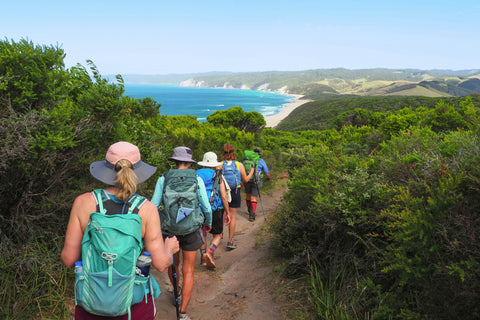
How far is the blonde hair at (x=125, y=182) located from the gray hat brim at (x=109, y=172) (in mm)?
64

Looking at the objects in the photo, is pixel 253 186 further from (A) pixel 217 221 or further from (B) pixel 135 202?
(B) pixel 135 202

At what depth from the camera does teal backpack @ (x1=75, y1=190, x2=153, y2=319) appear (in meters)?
1.83

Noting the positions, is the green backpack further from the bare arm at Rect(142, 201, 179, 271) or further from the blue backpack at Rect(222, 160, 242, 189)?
the bare arm at Rect(142, 201, 179, 271)

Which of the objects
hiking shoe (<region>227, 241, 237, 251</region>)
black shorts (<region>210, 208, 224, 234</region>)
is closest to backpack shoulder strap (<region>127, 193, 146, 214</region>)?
black shorts (<region>210, 208, 224, 234</region>)

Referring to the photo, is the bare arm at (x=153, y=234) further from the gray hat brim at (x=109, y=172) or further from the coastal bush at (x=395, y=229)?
the coastal bush at (x=395, y=229)

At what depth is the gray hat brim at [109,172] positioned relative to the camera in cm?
207

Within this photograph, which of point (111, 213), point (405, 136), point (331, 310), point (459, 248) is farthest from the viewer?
point (405, 136)

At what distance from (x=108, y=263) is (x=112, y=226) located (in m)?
0.24

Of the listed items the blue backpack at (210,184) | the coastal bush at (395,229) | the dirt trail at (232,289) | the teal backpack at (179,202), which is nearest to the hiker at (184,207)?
the teal backpack at (179,202)

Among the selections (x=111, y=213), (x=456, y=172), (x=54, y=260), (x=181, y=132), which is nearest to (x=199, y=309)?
(x=54, y=260)

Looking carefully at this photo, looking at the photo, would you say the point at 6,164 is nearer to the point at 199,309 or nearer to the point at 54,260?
the point at 54,260

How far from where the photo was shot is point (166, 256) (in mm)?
2164

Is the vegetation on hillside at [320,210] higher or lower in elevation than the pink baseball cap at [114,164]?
lower

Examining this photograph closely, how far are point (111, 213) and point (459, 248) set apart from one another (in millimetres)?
2536
